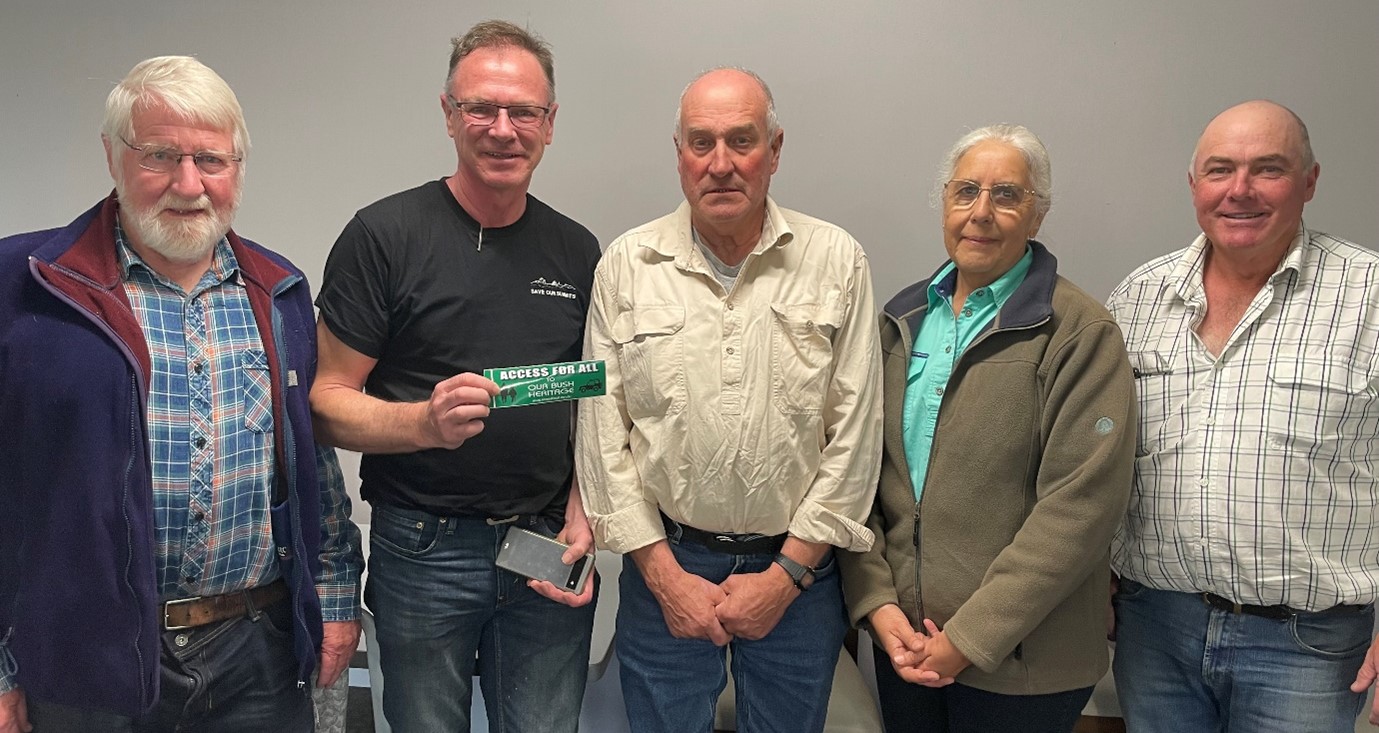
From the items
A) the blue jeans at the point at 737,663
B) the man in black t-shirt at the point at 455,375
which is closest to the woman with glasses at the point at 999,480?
the blue jeans at the point at 737,663

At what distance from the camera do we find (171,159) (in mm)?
1588

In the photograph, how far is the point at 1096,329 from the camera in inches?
69.1

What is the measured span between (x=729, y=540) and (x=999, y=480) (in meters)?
0.56

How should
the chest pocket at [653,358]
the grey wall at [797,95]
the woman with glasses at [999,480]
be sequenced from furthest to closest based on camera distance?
the grey wall at [797,95], the chest pocket at [653,358], the woman with glasses at [999,480]

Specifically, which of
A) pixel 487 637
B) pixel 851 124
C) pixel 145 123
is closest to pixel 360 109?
pixel 145 123

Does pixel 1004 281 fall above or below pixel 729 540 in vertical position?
above

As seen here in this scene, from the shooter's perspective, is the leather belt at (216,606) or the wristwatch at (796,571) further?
the wristwatch at (796,571)

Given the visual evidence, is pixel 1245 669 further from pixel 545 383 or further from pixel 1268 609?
pixel 545 383

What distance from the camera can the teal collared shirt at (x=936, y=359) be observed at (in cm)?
187

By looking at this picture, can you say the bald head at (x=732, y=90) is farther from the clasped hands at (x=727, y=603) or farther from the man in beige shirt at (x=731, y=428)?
the clasped hands at (x=727, y=603)

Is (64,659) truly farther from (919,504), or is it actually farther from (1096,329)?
(1096,329)

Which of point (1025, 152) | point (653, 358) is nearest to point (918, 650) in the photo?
point (653, 358)

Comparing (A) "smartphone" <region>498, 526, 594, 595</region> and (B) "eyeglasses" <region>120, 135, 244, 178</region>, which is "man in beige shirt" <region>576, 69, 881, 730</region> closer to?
(A) "smartphone" <region>498, 526, 594, 595</region>

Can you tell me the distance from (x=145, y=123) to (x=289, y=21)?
5.04ft
